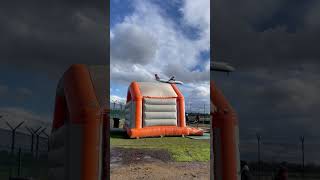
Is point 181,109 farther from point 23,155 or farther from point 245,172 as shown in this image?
point 23,155

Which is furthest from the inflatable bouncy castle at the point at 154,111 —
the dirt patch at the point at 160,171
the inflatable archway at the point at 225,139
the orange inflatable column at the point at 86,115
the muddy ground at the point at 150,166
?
the orange inflatable column at the point at 86,115

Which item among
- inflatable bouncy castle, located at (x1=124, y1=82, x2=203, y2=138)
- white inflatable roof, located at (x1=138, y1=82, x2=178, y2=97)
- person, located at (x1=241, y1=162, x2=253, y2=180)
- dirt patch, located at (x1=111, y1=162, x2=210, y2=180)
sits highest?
white inflatable roof, located at (x1=138, y1=82, x2=178, y2=97)

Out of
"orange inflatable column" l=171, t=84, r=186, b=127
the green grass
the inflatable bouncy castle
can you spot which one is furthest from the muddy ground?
"orange inflatable column" l=171, t=84, r=186, b=127

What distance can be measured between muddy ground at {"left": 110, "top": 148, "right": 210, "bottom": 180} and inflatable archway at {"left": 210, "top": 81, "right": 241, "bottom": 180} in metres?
3.51

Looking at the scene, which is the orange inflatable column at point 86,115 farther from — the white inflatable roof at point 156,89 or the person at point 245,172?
the white inflatable roof at point 156,89

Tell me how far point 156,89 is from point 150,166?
79.7 inches

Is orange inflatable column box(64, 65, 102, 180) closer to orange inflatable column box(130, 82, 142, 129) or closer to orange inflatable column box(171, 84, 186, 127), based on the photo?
orange inflatable column box(130, 82, 142, 129)

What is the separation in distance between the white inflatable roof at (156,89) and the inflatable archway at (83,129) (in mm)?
5696

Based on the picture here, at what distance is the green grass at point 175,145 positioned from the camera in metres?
8.31

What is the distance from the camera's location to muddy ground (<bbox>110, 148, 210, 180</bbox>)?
7379 millimetres

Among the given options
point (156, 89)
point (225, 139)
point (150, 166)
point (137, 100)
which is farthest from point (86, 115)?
point (156, 89)

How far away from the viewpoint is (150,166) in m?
7.79

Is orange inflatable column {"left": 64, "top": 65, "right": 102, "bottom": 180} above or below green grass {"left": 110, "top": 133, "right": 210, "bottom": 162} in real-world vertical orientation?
above

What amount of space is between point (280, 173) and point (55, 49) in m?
2.30
